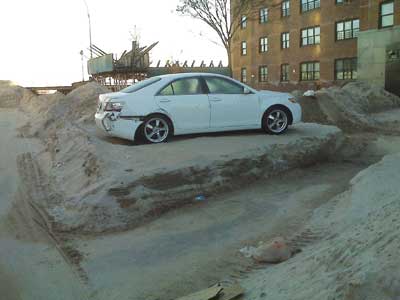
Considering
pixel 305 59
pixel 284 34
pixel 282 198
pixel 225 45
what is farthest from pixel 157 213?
pixel 284 34

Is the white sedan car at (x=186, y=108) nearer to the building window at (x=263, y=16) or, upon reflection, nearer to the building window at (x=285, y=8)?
the building window at (x=285, y=8)

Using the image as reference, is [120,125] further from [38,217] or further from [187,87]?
[38,217]

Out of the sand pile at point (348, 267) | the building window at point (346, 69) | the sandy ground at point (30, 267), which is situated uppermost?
the building window at point (346, 69)

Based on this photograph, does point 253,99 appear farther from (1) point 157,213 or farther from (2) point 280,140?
(1) point 157,213

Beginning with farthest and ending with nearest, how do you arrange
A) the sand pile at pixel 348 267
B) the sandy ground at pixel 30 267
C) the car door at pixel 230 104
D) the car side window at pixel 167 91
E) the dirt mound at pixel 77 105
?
the dirt mound at pixel 77 105
the car door at pixel 230 104
the car side window at pixel 167 91
the sandy ground at pixel 30 267
the sand pile at pixel 348 267

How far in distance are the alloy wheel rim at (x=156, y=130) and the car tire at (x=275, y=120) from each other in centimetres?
225

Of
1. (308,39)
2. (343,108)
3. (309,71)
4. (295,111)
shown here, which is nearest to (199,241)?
(295,111)

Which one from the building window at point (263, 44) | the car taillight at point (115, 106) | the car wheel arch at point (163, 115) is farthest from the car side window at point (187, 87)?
Result: the building window at point (263, 44)

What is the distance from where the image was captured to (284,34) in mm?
38188

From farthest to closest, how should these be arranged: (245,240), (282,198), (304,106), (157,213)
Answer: (304,106)
(282,198)
(157,213)
(245,240)

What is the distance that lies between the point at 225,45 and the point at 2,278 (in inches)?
1123

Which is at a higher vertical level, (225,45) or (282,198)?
(225,45)

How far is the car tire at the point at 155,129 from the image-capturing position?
900 cm

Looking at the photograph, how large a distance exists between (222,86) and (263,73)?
108 ft
